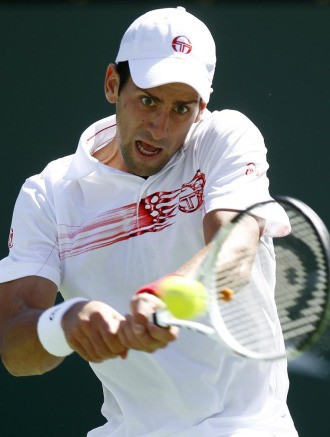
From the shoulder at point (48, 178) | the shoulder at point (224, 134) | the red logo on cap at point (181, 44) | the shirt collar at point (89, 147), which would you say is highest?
the red logo on cap at point (181, 44)

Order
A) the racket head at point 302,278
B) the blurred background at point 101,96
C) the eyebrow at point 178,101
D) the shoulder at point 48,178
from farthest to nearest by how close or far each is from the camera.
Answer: the blurred background at point 101,96, the shoulder at point 48,178, the eyebrow at point 178,101, the racket head at point 302,278

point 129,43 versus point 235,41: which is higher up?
point 129,43

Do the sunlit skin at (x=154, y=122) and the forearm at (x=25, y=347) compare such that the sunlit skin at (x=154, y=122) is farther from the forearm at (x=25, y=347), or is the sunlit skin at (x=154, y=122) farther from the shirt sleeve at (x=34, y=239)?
the forearm at (x=25, y=347)

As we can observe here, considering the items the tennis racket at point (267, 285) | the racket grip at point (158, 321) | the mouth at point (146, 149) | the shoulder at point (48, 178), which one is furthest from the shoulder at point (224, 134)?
the racket grip at point (158, 321)

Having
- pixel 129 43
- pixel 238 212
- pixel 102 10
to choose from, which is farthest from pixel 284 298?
pixel 102 10

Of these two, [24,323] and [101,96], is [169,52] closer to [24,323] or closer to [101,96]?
[24,323]

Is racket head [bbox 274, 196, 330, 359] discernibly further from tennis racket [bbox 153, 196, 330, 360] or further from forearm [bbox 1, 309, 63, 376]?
forearm [bbox 1, 309, 63, 376]

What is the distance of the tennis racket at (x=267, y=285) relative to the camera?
120 inches

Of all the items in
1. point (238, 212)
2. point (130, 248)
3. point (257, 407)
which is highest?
point (238, 212)

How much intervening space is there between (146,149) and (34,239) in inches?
15.8

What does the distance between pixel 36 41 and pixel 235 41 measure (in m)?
0.76

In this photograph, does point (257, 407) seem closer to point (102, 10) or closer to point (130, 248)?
point (130, 248)

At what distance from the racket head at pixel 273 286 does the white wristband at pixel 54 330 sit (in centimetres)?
34

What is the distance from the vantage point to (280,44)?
16.0ft
